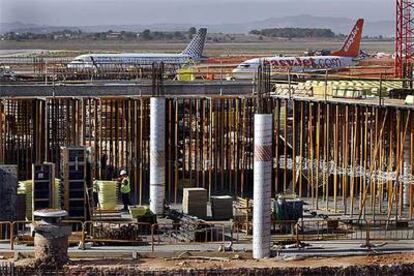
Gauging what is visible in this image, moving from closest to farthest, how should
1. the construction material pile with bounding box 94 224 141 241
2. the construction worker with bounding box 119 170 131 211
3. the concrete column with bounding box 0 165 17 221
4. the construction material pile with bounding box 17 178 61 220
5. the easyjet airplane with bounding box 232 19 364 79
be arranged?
1. the construction material pile with bounding box 94 224 141 241
2. the concrete column with bounding box 0 165 17 221
3. the construction material pile with bounding box 17 178 61 220
4. the construction worker with bounding box 119 170 131 211
5. the easyjet airplane with bounding box 232 19 364 79

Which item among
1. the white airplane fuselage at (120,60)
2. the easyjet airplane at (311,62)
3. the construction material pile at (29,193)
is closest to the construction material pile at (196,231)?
the construction material pile at (29,193)

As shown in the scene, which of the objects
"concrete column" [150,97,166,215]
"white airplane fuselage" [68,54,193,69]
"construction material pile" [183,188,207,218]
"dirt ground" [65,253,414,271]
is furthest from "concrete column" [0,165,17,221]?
"white airplane fuselage" [68,54,193,69]

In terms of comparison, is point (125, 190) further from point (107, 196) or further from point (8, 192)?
point (8, 192)

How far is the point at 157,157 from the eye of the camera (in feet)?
108

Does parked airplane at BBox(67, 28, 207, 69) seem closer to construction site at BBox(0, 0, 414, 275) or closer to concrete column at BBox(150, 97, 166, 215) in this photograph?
construction site at BBox(0, 0, 414, 275)

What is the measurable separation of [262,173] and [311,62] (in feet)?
148

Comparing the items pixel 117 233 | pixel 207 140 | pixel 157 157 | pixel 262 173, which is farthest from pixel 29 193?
pixel 207 140

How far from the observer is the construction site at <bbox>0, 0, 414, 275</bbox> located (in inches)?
1045

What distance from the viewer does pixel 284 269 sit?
26.0 metres

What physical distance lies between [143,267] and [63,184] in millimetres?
5070

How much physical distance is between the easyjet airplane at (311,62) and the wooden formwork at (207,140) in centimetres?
1384

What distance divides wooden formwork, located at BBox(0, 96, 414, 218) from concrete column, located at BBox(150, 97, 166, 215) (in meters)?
3.22

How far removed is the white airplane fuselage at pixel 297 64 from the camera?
6070 cm

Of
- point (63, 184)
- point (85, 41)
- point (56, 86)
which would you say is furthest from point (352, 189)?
point (85, 41)
